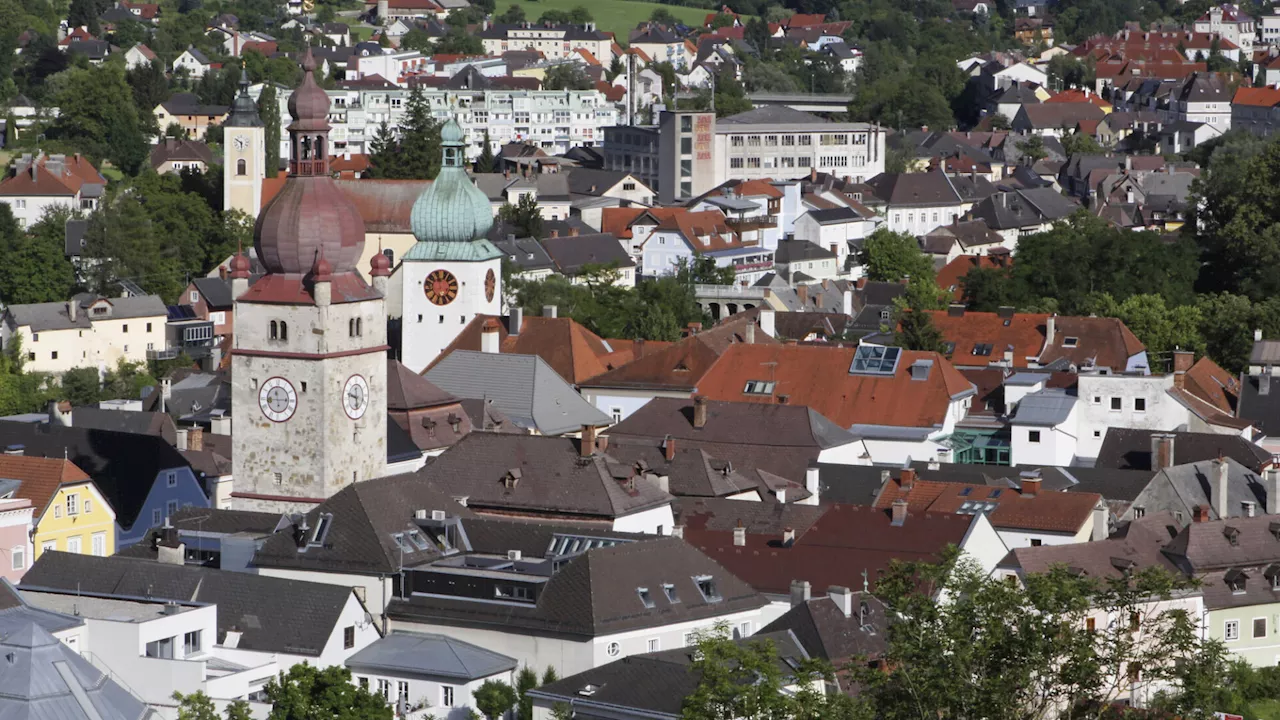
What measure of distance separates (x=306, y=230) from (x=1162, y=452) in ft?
81.9

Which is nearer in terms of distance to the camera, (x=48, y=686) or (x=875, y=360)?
(x=48, y=686)

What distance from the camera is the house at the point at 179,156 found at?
145375mm

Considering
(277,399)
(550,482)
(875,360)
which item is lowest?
(875,360)

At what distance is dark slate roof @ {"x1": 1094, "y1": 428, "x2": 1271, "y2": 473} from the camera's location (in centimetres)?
7562

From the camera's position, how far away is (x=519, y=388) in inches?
3054

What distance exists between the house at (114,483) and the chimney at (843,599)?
19.8 metres

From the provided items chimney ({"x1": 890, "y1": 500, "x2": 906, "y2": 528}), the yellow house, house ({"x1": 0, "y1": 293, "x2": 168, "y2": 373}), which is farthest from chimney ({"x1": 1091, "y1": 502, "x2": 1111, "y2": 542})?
house ({"x1": 0, "y1": 293, "x2": 168, "y2": 373})

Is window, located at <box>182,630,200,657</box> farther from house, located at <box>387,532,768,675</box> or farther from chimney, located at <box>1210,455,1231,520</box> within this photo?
chimney, located at <box>1210,455,1231,520</box>

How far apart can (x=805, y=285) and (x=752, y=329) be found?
26.4 metres

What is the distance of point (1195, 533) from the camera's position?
213ft

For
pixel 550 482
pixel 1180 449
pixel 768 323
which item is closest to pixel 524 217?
pixel 768 323

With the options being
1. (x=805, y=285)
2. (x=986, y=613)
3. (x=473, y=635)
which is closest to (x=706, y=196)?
(x=805, y=285)

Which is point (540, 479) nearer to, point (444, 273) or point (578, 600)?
point (578, 600)

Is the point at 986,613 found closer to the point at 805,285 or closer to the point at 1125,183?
the point at 805,285
